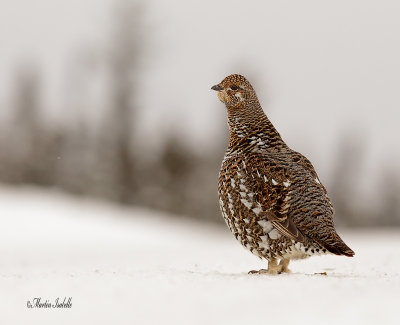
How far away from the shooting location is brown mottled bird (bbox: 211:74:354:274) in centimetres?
737

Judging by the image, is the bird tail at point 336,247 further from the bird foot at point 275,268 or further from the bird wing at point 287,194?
the bird foot at point 275,268

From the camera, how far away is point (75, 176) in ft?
114

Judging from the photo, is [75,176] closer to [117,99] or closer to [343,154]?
[117,99]

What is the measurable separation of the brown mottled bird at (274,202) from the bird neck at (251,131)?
0.01 meters

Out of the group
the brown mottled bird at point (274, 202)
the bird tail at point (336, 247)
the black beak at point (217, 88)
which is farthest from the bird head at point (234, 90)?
the bird tail at point (336, 247)

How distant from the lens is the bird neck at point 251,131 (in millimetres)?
8180

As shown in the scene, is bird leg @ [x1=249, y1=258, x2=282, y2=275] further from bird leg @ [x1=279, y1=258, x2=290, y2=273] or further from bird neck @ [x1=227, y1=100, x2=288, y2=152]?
bird neck @ [x1=227, y1=100, x2=288, y2=152]

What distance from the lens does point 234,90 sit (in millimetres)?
8656

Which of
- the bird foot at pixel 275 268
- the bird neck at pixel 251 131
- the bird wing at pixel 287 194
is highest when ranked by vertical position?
the bird neck at pixel 251 131

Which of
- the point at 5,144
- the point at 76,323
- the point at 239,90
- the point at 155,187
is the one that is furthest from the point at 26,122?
the point at 76,323

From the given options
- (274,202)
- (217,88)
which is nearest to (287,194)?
(274,202)

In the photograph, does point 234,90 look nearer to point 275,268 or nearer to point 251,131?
point 251,131

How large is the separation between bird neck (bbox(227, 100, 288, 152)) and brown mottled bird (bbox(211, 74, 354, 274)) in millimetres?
12

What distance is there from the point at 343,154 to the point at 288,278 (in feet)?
141
